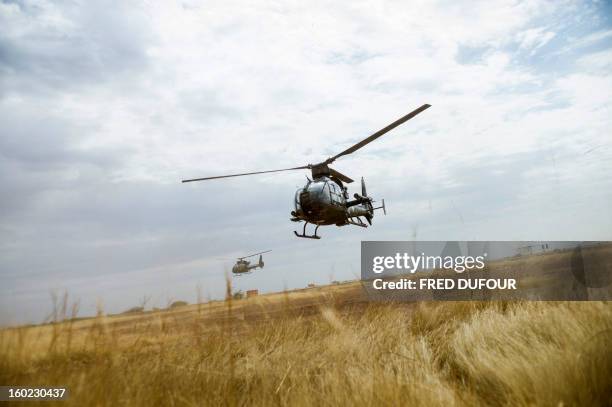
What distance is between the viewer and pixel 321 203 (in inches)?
542

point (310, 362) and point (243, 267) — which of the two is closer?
point (310, 362)

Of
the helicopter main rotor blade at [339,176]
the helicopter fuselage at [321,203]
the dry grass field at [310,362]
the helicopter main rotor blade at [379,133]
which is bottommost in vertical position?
the dry grass field at [310,362]

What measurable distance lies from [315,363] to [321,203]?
9446 millimetres

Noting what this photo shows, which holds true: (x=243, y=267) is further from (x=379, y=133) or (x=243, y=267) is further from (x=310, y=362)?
(x=310, y=362)

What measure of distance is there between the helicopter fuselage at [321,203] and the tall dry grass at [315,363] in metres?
8.02

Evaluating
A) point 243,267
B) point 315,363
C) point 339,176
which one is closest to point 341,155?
point 339,176

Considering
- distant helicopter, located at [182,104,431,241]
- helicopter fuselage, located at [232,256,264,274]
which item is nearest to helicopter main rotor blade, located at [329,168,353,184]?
distant helicopter, located at [182,104,431,241]

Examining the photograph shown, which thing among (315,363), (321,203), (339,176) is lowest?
(315,363)

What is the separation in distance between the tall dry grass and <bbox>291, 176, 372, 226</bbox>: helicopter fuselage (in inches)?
316

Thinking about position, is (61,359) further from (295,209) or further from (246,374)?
(295,209)

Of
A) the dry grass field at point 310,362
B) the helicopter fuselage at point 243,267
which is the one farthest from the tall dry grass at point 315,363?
the helicopter fuselage at point 243,267

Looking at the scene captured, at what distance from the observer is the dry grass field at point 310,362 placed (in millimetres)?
3154

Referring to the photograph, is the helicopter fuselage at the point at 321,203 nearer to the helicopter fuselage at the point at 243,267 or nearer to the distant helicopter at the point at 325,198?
the distant helicopter at the point at 325,198

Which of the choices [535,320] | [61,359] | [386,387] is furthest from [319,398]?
[535,320]
